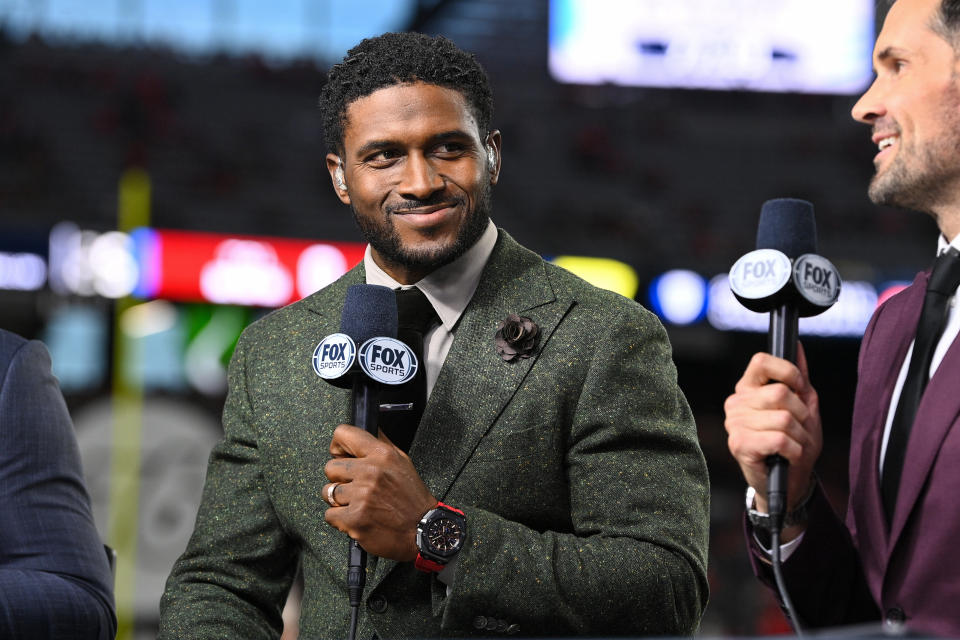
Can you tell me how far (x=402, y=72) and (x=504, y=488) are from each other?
2.11 feet

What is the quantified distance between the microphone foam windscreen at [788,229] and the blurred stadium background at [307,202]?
23.7ft

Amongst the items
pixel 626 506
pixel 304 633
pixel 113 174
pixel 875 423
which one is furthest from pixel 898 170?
pixel 113 174

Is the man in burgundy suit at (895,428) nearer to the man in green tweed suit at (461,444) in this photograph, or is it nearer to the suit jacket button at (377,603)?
the man in green tweed suit at (461,444)

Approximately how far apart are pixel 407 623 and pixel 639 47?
12.3 meters

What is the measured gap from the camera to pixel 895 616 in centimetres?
153

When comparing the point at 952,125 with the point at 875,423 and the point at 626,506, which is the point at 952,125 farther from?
the point at 626,506

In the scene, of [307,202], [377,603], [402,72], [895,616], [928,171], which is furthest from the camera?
[307,202]

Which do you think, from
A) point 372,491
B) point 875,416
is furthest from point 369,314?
point 875,416

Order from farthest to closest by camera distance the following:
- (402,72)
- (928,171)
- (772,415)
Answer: (402,72) < (928,171) < (772,415)

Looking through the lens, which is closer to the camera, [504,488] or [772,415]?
[772,415]

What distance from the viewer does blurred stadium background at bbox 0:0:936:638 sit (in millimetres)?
8625

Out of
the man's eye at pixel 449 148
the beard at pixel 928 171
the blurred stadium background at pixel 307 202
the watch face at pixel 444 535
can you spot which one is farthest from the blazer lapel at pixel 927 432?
the blurred stadium background at pixel 307 202

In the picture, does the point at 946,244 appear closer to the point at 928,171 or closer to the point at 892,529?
the point at 928,171

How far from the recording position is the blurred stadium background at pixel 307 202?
8.62 meters
